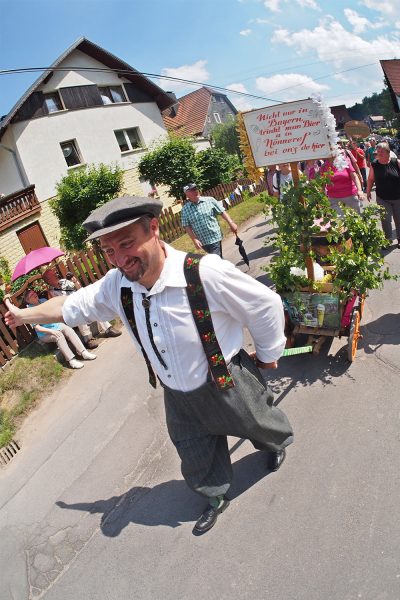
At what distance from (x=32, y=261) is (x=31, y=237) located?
1294 centimetres

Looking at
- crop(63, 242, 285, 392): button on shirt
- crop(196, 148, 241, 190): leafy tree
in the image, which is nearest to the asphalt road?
crop(63, 242, 285, 392): button on shirt

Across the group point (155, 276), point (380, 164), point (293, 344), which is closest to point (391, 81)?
point (380, 164)

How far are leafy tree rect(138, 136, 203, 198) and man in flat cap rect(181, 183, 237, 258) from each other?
1150 cm

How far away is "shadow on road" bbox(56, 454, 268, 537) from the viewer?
120 inches

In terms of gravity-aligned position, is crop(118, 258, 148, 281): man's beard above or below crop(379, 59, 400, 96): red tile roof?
below

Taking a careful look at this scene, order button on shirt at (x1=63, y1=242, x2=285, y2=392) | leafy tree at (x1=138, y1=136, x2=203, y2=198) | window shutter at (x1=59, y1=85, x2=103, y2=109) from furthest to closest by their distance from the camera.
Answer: window shutter at (x1=59, y1=85, x2=103, y2=109) → leafy tree at (x1=138, y1=136, x2=203, y2=198) → button on shirt at (x1=63, y1=242, x2=285, y2=392)

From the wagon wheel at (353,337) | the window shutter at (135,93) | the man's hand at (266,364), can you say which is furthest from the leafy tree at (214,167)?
the man's hand at (266,364)

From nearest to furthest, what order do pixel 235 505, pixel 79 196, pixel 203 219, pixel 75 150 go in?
pixel 235 505 < pixel 203 219 < pixel 79 196 < pixel 75 150

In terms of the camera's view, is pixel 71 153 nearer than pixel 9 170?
No

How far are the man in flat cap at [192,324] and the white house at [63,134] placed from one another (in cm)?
1568

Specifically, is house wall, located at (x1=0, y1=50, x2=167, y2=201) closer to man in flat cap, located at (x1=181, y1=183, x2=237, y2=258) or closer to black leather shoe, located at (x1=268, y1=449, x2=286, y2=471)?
man in flat cap, located at (x1=181, y1=183, x2=237, y2=258)

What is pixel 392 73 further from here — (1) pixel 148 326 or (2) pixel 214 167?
(1) pixel 148 326

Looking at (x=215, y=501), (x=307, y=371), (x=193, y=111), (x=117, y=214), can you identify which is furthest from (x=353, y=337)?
(x=193, y=111)

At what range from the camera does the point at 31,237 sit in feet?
57.5
